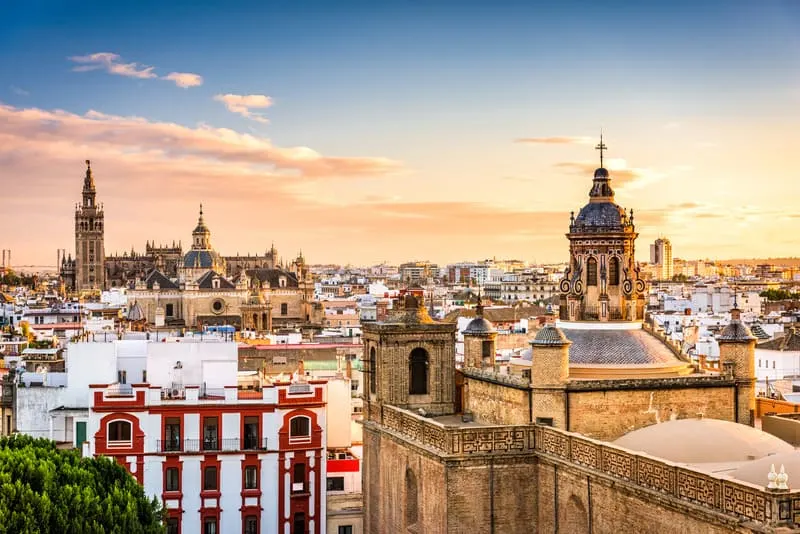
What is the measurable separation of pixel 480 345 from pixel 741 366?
6.87m

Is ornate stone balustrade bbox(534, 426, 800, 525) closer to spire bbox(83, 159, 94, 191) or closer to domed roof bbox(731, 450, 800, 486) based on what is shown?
domed roof bbox(731, 450, 800, 486)

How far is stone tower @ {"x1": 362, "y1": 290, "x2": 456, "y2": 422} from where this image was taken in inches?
1152

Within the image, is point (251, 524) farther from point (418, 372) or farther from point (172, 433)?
point (418, 372)

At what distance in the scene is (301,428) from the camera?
34.6 meters

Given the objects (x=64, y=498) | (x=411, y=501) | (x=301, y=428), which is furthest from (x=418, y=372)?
(x=64, y=498)

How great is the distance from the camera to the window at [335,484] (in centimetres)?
3599

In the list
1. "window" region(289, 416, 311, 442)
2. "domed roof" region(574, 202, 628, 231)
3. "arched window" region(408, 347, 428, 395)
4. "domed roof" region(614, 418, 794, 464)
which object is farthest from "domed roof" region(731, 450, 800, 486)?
"window" region(289, 416, 311, 442)

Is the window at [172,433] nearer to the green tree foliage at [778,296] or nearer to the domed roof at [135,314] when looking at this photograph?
the domed roof at [135,314]

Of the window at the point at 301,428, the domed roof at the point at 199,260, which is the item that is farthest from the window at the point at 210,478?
the domed roof at the point at 199,260

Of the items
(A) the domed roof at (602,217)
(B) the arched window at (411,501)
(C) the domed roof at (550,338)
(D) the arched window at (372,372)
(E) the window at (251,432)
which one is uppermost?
(A) the domed roof at (602,217)

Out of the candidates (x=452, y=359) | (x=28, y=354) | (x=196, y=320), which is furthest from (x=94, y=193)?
(x=452, y=359)

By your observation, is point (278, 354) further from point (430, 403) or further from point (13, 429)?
point (430, 403)

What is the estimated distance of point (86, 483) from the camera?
23719mm

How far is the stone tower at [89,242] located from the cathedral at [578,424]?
431 feet
